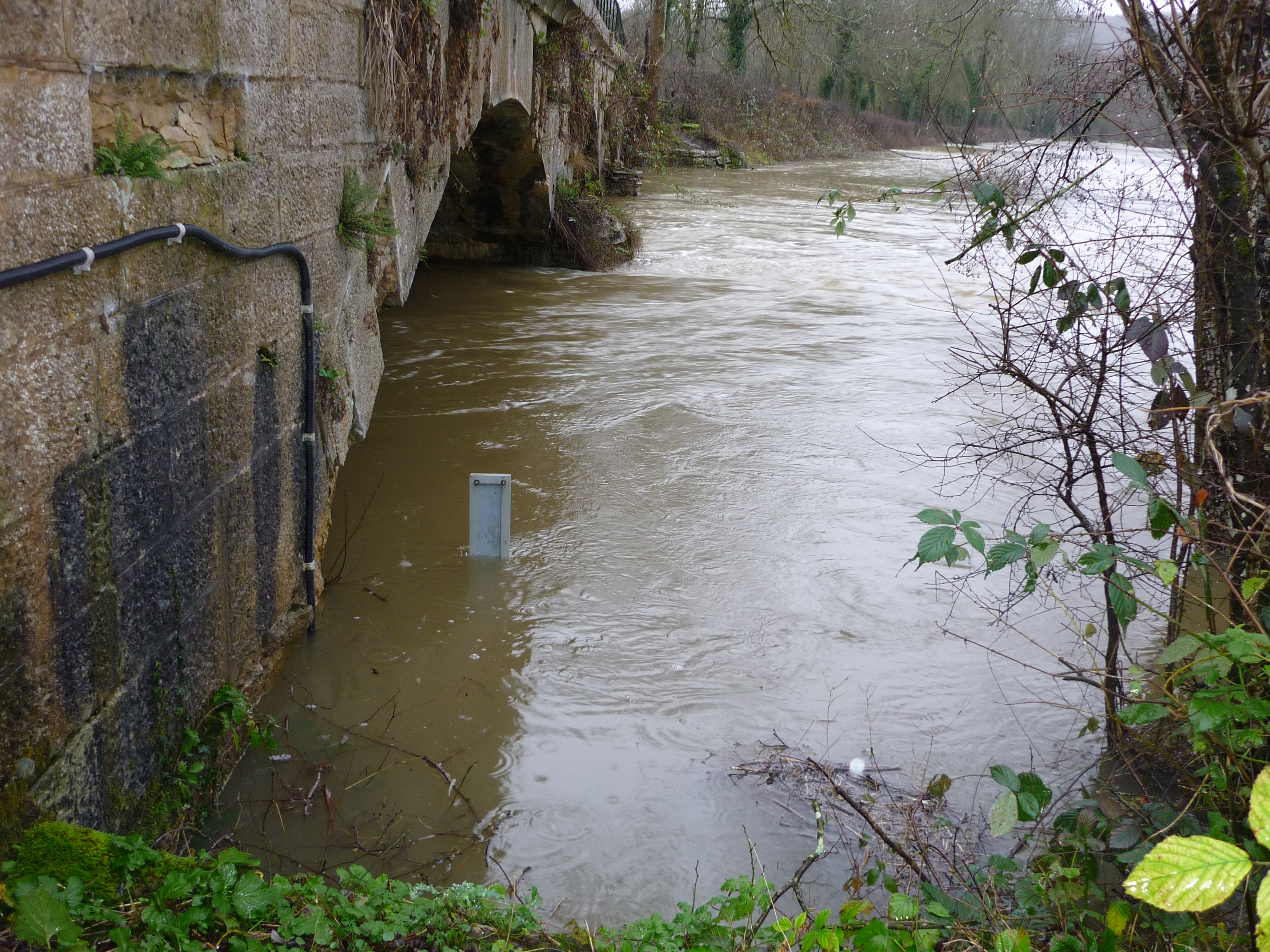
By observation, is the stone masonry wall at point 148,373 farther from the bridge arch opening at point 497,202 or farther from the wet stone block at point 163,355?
the bridge arch opening at point 497,202

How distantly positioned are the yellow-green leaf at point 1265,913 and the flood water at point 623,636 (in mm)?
1754

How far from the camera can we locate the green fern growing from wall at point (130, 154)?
2348mm

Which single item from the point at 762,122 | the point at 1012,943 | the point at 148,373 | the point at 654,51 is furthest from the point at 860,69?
the point at 1012,943

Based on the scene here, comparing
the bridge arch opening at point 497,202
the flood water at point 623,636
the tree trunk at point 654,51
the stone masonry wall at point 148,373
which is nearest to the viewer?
the stone masonry wall at point 148,373

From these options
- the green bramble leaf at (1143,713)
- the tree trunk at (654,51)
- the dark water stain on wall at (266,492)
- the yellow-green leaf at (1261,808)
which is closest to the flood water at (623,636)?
the dark water stain on wall at (266,492)

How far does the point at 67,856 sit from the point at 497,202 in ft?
35.3

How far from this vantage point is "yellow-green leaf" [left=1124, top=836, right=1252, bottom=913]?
1287 mm

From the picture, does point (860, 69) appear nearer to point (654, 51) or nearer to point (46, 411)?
point (654, 51)

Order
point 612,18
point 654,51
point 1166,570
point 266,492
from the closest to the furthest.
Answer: point 1166,570 → point 266,492 → point 612,18 → point 654,51

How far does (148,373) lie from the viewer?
99.7 inches

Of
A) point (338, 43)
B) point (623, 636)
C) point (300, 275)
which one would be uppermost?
point (338, 43)

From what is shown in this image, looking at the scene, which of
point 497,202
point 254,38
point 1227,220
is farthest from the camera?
point 497,202

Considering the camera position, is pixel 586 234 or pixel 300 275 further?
pixel 586 234

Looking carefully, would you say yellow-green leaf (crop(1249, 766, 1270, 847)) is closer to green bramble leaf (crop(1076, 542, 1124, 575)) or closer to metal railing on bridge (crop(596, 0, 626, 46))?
green bramble leaf (crop(1076, 542, 1124, 575))
